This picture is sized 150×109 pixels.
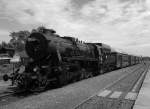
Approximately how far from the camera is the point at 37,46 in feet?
44.3

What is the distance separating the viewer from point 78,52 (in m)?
17.5

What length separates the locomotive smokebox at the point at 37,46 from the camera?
43.3 feet

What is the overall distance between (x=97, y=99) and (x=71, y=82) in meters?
6.61

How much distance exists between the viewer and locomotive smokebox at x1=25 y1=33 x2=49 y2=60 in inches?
520

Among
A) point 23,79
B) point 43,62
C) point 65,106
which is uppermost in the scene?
point 43,62

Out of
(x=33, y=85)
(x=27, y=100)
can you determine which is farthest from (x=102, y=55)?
(x=27, y=100)

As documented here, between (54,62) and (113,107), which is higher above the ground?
(54,62)

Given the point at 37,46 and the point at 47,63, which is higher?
the point at 37,46

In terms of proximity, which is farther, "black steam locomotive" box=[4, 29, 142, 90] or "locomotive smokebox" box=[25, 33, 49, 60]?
"locomotive smokebox" box=[25, 33, 49, 60]

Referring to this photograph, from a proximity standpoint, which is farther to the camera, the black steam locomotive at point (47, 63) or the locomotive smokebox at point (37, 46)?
the locomotive smokebox at point (37, 46)

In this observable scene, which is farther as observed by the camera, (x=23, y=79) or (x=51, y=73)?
(x=51, y=73)

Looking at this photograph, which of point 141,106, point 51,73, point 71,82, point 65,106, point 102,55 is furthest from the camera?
point 102,55

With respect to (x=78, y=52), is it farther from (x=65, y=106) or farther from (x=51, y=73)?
(x=65, y=106)

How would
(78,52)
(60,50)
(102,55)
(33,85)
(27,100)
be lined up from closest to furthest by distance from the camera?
(27,100), (33,85), (60,50), (78,52), (102,55)
